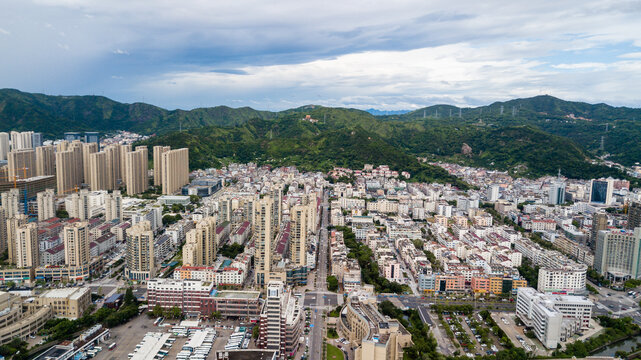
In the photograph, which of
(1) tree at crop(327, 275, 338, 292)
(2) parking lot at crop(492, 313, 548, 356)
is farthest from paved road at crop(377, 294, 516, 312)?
(1) tree at crop(327, 275, 338, 292)

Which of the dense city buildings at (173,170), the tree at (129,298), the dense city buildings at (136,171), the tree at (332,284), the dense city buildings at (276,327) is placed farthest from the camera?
the dense city buildings at (173,170)

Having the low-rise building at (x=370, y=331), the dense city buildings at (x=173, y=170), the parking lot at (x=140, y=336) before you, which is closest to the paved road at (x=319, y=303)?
the low-rise building at (x=370, y=331)

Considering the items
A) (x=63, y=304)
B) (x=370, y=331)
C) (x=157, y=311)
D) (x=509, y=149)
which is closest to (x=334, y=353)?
(x=370, y=331)

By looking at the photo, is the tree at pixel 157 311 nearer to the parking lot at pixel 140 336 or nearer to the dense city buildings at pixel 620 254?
the parking lot at pixel 140 336

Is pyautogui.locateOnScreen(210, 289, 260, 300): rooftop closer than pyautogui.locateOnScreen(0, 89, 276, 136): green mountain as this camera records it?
Yes

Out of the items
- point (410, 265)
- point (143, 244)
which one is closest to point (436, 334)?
point (410, 265)

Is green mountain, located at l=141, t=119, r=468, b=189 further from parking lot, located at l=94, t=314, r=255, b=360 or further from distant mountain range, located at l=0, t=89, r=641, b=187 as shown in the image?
parking lot, located at l=94, t=314, r=255, b=360

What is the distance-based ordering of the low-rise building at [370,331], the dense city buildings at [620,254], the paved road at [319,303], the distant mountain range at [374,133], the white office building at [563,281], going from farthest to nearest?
the distant mountain range at [374,133] < the dense city buildings at [620,254] < the white office building at [563,281] < the paved road at [319,303] < the low-rise building at [370,331]
